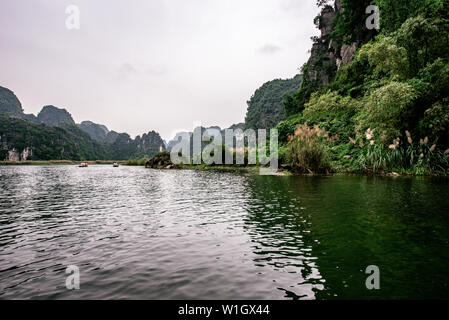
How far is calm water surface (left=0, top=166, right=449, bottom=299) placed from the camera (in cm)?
347

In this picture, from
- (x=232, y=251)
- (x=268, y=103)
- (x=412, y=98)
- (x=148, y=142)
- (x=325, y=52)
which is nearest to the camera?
(x=232, y=251)

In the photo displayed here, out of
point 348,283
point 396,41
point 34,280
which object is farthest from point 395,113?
point 34,280

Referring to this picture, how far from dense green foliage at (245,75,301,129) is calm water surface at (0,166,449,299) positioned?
105652 millimetres

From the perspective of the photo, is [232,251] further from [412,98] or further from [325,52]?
[325,52]

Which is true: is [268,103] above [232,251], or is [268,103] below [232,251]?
above

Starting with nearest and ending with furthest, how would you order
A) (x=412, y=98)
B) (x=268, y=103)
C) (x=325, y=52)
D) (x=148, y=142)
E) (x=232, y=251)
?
1. (x=232, y=251)
2. (x=412, y=98)
3. (x=325, y=52)
4. (x=268, y=103)
5. (x=148, y=142)

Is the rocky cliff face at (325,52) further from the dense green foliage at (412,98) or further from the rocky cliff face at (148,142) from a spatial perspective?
the rocky cliff face at (148,142)

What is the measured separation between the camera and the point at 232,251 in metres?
4.96

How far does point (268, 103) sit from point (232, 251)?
134m

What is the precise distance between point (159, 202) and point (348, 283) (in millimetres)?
8396

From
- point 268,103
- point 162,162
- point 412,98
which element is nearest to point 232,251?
point 412,98

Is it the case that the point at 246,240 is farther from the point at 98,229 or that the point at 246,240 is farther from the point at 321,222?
the point at 98,229

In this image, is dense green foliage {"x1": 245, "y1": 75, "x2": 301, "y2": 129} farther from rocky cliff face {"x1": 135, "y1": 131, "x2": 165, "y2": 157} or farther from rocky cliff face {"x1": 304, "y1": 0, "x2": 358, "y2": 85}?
rocky cliff face {"x1": 135, "y1": 131, "x2": 165, "y2": 157}

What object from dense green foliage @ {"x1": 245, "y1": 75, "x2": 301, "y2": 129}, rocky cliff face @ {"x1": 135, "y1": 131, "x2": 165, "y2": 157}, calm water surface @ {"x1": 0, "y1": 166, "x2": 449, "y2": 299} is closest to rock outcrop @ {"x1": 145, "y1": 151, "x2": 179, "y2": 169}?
calm water surface @ {"x1": 0, "y1": 166, "x2": 449, "y2": 299}
